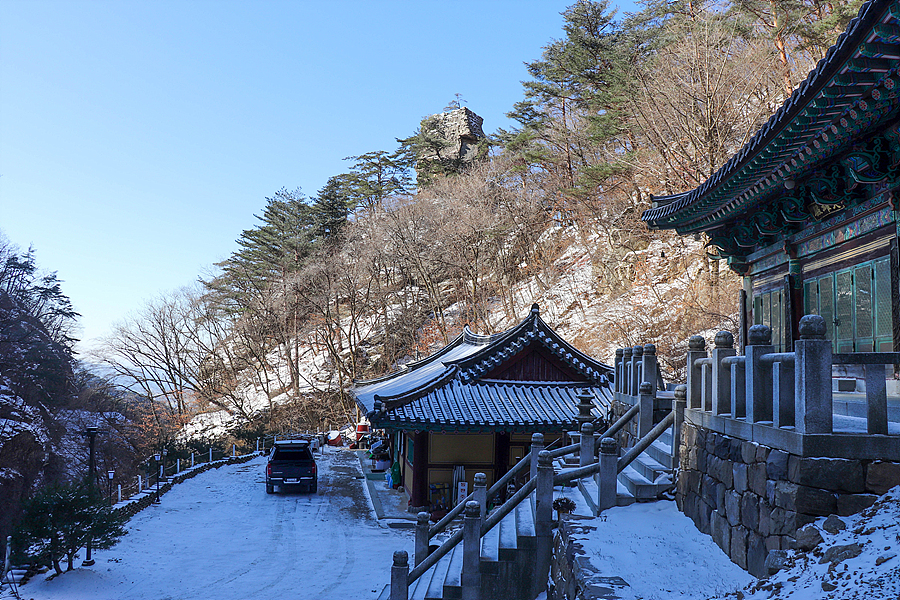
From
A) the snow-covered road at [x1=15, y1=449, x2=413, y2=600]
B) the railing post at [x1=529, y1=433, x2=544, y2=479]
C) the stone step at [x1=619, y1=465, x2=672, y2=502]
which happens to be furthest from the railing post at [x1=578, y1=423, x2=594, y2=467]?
the snow-covered road at [x1=15, y1=449, x2=413, y2=600]

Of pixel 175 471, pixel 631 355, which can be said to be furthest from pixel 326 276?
pixel 631 355

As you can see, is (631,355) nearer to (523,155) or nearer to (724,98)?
(724,98)

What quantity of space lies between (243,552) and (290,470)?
6689 mm

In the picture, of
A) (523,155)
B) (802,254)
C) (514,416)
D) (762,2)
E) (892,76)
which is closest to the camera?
(892,76)

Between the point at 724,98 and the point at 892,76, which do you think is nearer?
the point at 892,76

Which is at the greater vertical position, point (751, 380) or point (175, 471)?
point (751, 380)

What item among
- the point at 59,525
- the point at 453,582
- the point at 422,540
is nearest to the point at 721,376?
the point at 453,582

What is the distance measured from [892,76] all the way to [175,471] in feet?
84.4

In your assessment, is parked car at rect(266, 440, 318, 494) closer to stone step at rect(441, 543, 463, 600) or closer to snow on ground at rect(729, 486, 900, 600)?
stone step at rect(441, 543, 463, 600)

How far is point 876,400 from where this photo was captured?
4.70 meters

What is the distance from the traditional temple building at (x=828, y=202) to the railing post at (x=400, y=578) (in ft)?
23.1

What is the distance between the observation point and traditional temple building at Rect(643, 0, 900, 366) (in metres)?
5.53

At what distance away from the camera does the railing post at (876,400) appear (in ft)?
15.3

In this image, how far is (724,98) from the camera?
2473 cm
